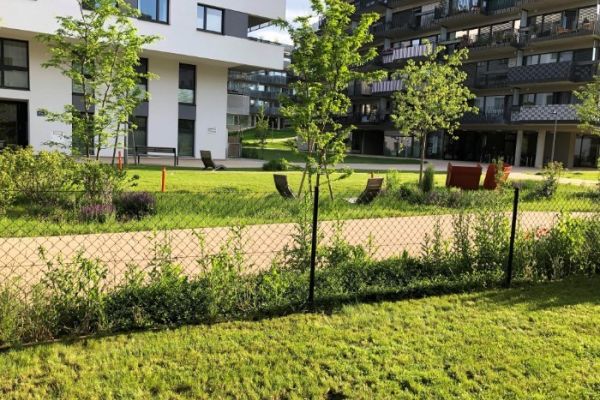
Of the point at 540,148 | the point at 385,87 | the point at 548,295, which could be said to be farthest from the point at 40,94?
the point at 385,87

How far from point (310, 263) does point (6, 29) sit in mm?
22845

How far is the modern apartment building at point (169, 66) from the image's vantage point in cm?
2459

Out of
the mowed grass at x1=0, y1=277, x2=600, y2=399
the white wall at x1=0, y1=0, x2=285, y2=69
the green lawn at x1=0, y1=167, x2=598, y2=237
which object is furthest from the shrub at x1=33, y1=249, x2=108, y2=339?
the white wall at x1=0, y1=0, x2=285, y2=69

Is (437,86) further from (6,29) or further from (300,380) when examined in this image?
(6,29)

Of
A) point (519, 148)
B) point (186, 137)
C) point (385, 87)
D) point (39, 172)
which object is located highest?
point (385, 87)

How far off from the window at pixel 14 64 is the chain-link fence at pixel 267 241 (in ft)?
55.7

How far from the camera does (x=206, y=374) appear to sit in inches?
157

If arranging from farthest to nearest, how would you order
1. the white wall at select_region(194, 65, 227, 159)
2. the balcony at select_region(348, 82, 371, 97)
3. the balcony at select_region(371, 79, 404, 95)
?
1. the balcony at select_region(348, 82, 371, 97)
2. the balcony at select_region(371, 79, 404, 95)
3. the white wall at select_region(194, 65, 227, 159)

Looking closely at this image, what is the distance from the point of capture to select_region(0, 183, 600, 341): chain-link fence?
558 cm

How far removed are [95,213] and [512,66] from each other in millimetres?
39285

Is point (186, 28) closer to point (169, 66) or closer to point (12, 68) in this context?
point (169, 66)

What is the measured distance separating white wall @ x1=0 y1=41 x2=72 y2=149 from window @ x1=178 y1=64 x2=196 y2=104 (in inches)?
242

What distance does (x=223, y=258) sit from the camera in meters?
5.34

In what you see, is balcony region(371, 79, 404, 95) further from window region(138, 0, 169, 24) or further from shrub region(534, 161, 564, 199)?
shrub region(534, 161, 564, 199)
